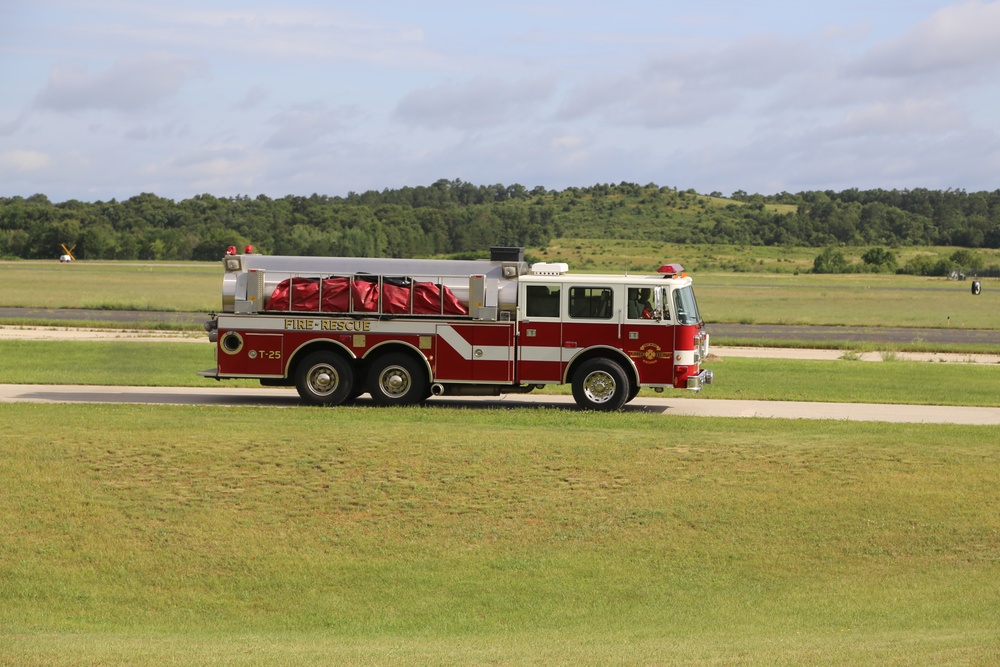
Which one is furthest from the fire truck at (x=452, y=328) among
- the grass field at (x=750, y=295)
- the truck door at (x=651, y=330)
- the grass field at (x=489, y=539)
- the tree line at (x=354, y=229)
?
the tree line at (x=354, y=229)

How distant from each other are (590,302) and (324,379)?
5.18m

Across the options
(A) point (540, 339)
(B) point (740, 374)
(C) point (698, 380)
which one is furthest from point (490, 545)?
(B) point (740, 374)

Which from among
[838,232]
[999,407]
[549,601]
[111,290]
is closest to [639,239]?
[838,232]

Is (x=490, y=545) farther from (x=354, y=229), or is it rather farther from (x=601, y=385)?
(x=354, y=229)

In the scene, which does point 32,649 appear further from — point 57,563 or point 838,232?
point 838,232

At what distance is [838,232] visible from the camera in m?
191

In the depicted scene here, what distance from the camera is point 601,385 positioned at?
71.3ft

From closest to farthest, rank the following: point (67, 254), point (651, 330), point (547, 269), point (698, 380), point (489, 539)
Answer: point (489, 539) → point (651, 330) → point (698, 380) → point (547, 269) → point (67, 254)

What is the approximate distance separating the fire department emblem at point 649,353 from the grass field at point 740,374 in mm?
4501

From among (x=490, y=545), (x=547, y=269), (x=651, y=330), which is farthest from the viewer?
(x=547, y=269)

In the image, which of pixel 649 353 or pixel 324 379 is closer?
pixel 649 353

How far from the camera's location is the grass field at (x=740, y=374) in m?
26.7

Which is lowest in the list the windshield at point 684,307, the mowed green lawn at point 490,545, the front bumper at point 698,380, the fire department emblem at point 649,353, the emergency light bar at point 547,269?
the mowed green lawn at point 490,545

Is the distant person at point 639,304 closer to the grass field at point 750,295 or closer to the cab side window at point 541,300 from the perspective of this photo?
the cab side window at point 541,300
